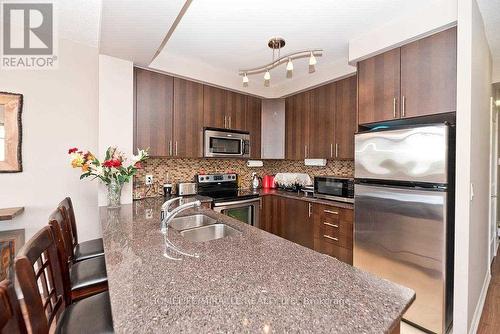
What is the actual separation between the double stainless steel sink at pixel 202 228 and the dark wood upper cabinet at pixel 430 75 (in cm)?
179

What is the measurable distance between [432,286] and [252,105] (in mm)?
2957

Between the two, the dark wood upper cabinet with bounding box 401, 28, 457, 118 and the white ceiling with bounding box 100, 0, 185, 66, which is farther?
the dark wood upper cabinet with bounding box 401, 28, 457, 118

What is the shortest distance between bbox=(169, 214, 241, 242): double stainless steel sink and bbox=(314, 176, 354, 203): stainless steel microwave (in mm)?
1617

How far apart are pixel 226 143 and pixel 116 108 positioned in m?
1.37

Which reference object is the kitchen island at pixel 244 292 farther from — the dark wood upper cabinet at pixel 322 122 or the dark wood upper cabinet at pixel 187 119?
the dark wood upper cabinet at pixel 322 122

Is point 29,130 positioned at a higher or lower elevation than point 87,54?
lower

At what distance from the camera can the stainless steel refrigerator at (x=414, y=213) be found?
1.74 metres

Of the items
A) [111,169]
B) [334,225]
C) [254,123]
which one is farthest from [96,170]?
[334,225]

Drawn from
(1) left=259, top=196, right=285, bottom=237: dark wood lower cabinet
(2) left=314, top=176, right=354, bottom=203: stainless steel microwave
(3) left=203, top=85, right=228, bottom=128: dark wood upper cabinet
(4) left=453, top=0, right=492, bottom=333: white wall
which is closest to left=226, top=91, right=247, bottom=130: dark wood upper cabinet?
(3) left=203, top=85, right=228, bottom=128: dark wood upper cabinet

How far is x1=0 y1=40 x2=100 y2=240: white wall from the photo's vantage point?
216 cm

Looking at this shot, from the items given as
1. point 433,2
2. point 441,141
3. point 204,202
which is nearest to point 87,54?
Result: point 204,202

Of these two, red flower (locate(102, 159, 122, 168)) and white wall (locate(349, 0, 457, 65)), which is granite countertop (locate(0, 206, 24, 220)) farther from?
white wall (locate(349, 0, 457, 65))

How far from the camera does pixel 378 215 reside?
2.09 metres

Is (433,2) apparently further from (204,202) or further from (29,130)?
(29,130)
